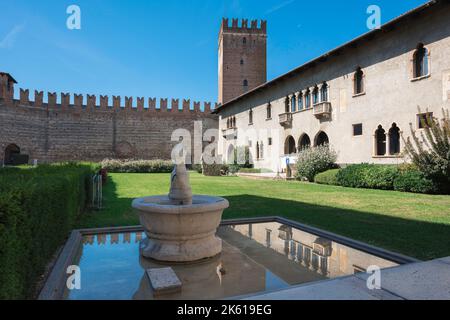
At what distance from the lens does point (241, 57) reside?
132 ft

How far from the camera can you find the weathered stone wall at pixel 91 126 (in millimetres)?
30672

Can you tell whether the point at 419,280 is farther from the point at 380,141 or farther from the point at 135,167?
the point at 135,167

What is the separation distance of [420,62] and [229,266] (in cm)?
1386

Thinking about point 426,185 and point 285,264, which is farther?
point 426,185

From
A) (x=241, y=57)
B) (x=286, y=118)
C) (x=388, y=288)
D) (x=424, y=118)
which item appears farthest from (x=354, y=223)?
(x=241, y=57)

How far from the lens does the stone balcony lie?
103 feet

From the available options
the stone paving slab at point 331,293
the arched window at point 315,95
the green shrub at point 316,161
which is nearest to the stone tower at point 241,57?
the arched window at point 315,95

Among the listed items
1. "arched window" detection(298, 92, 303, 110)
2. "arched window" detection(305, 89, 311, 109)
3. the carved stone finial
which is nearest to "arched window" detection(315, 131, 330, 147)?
"arched window" detection(305, 89, 311, 109)

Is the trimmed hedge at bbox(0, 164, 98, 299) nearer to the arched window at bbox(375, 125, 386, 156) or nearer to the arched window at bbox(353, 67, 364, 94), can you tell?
the arched window at bbox(375, 125, 386, 156)

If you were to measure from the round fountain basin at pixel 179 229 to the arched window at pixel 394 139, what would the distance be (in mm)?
13102

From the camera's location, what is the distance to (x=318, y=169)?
1756 cm
